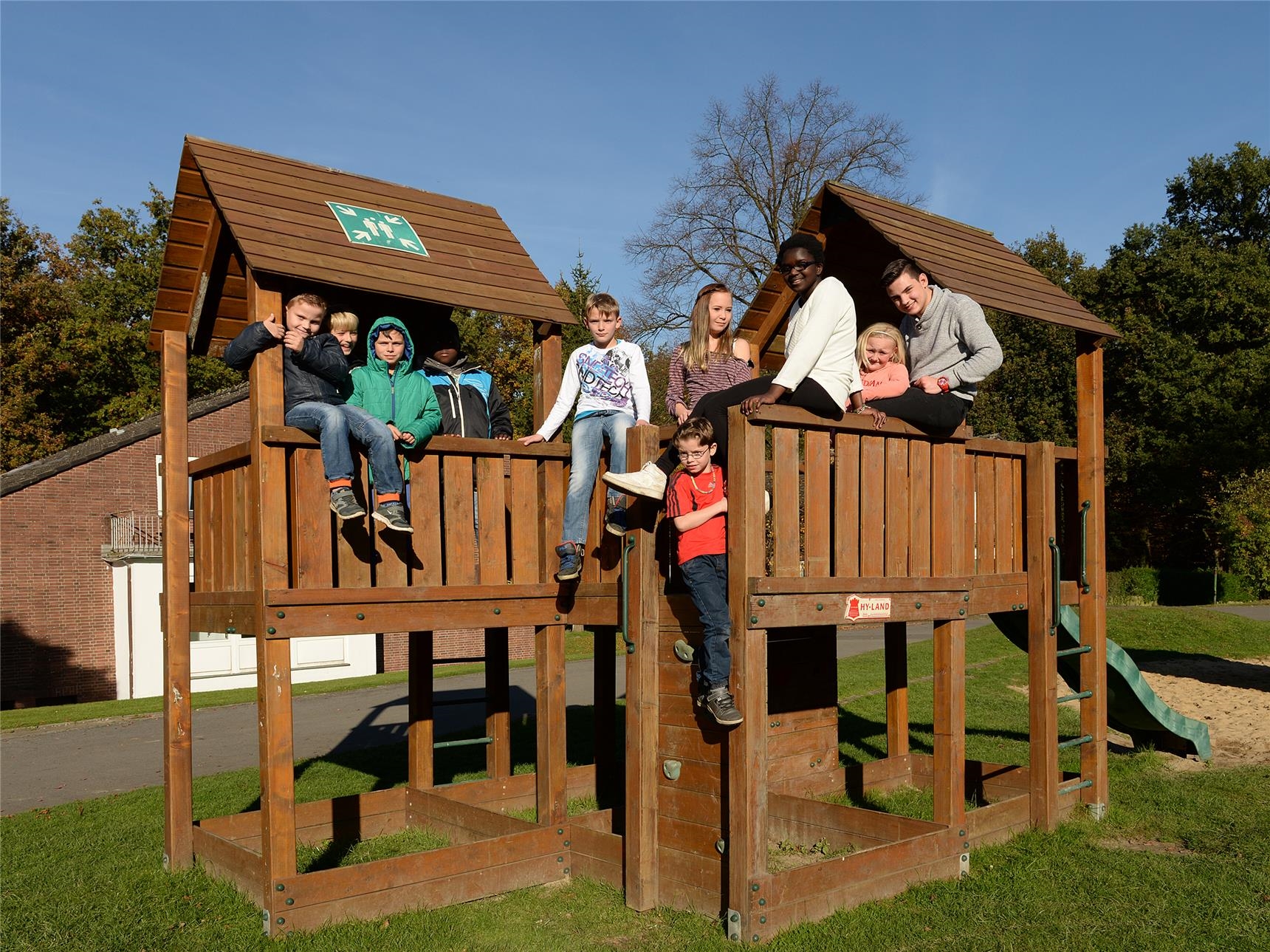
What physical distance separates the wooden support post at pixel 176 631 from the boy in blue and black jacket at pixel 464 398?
1959mm

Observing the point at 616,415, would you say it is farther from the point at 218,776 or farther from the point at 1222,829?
the point at 218,776

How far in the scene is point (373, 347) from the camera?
25.6 ft

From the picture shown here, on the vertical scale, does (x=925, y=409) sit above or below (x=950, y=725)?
above

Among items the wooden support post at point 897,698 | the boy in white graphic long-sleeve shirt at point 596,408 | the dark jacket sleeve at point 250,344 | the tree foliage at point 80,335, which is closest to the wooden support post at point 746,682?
the boy in white graphic long-sleeve shirt at point 596,408

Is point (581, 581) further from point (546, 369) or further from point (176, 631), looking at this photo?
point (176, 631)

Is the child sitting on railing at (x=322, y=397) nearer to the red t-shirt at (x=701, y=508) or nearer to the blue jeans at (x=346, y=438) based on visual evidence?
the blue jeans at (x=346, y=438)

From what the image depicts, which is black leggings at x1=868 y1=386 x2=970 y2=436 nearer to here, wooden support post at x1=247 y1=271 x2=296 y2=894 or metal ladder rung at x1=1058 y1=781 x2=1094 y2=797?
metal ladder rung at x1=1058 y1=781 x2=1094 y2=797

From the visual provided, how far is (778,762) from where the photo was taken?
1027cm

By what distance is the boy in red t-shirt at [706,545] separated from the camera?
22.2 ft

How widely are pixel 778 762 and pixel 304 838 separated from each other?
420cm

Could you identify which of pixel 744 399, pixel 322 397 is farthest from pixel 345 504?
pixel 744 399

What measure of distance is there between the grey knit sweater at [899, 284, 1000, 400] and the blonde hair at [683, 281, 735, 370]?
1.54 m

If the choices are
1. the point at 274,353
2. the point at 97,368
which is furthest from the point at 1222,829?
the point at 97,368

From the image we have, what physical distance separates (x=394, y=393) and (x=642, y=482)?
195 cm
